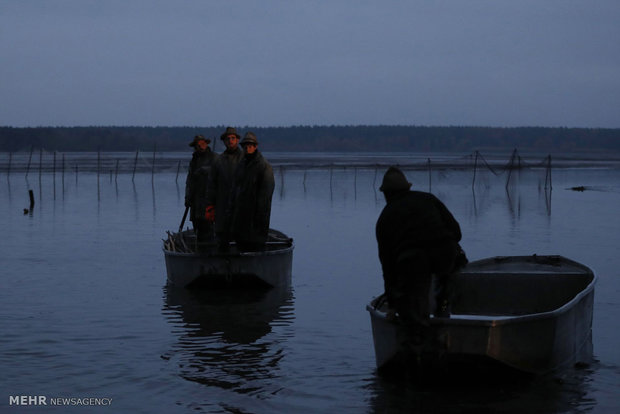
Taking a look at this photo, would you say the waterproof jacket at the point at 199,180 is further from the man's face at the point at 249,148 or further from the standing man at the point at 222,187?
the man's face at the point at 249,148

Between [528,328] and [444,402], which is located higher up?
[528,328]

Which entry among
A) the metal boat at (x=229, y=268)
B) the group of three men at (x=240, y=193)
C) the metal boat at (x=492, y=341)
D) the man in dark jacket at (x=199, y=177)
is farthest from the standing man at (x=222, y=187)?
the metal boat at (x=492, y=341)

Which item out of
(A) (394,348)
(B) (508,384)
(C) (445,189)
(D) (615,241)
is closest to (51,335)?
(A) (394,348)

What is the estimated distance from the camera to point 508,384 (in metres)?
8.12

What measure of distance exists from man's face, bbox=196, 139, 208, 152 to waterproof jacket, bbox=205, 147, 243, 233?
1585mm

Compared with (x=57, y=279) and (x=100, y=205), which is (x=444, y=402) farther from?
(x=100, y=205)

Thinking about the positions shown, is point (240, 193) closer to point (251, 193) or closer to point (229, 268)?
point (251, 193)

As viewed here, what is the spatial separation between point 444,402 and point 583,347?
2477mm

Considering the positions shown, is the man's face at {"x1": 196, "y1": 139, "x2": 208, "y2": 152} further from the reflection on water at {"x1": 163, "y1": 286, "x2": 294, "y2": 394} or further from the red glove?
the reflection on water at {"x1": 163, "y1": 286, "x2": 294, "y2": 394}

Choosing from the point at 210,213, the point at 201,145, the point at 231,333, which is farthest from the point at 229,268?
the point at 201,145

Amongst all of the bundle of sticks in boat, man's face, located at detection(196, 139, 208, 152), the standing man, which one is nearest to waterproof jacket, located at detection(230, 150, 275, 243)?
the standing man

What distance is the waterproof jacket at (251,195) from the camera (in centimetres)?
1242

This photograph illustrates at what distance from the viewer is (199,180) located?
14508 millimetres

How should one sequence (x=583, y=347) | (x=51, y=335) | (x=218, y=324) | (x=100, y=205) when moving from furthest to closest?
(x=100, y=205) → (x=218, y=324) → (x=51, y=335) → (x=583, y=347)
